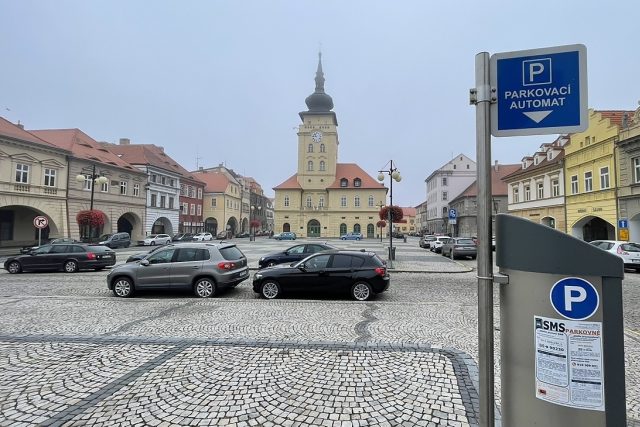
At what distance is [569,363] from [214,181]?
74.6m

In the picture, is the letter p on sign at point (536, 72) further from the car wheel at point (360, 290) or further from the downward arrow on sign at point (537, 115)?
the car wheel at point (360, 290)

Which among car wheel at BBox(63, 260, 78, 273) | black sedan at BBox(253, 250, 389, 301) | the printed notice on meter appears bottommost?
car wheel at BBox(63, 260, 78, 273)

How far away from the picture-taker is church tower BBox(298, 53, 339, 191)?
73.6 meters

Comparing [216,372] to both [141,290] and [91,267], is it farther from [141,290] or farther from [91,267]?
[91,267]

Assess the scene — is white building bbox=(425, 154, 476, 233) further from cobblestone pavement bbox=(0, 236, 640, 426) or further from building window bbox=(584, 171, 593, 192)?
cobblestone pavement bbox=(0, 236, 640, 426)

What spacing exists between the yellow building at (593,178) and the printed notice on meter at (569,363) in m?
29.7

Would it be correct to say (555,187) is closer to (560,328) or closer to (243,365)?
(243,365)

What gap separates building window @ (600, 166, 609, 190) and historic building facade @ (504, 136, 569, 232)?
4.65 metres

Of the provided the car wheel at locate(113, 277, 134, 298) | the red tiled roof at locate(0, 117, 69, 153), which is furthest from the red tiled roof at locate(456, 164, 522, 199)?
the red tiled roof at locate(0, 117, 69, 153)

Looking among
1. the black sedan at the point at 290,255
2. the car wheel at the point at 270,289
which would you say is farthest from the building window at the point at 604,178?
the car wheel at the point at 270,289

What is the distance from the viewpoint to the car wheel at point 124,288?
34.2 feet

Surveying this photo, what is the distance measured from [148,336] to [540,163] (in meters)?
39.7

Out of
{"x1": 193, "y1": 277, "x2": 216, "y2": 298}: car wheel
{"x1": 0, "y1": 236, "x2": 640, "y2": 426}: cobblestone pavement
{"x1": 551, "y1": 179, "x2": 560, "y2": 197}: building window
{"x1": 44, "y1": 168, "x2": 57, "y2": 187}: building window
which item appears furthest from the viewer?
{"x1": 44, "y1": 168, "x2": 57, "y2": 187}: building window

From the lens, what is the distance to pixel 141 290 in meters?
10.8
